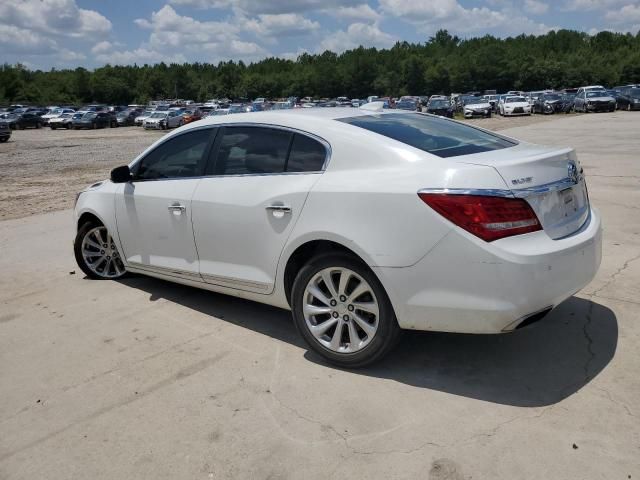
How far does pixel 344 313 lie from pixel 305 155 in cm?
109

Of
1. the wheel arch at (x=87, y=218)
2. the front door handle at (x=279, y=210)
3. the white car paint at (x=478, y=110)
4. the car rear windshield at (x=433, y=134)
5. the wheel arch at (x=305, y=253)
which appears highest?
the car rear windshield at (x=433, y=134)

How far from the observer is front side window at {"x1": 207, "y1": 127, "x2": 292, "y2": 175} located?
4240mm

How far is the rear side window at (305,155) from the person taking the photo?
3.99m

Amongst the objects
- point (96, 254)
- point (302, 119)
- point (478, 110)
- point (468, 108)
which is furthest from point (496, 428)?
point (468, 108)

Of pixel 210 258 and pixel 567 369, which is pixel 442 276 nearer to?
pixel 567 369

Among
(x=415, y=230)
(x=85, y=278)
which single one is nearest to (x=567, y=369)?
(x=415, y=230)

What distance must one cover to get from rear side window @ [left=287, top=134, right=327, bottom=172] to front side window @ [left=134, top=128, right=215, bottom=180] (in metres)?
0.93

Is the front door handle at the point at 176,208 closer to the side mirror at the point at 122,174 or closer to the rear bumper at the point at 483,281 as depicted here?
the side mirror at the point at 122,174

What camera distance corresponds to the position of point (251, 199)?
13.8 feet

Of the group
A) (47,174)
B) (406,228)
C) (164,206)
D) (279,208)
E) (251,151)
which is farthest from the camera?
(47,174)

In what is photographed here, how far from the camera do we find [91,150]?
1091 inches

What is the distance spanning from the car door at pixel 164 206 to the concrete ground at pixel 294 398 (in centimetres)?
47

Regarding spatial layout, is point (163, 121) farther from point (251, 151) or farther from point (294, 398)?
point (294, 398)

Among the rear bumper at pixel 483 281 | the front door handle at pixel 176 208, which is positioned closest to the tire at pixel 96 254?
the front door handle at pixel 176 208
